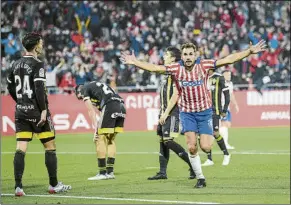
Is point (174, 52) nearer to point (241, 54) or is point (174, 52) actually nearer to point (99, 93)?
point (99, 93)

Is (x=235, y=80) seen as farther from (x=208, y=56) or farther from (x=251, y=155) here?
(x=251, y=155)

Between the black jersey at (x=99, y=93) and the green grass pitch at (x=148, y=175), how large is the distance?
4.59 ft

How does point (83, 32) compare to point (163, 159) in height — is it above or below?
above

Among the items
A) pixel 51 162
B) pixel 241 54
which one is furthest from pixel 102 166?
pixel 241 54

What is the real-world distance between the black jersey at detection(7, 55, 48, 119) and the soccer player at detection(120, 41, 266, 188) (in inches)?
54.4

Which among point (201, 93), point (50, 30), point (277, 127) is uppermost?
point (50, 30)

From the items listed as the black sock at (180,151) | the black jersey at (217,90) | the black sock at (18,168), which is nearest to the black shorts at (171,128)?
the black sock at (180,151)

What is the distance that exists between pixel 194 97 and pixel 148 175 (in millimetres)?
2889

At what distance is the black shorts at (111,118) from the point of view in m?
14.7

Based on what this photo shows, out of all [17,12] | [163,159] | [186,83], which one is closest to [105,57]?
[17,12]

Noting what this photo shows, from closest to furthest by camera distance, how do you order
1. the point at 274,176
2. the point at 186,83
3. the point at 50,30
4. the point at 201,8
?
the point at 186,83 → the point at 274,176 → the point at 50,30 → the point at 201,8

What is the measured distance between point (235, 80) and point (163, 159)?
1691cm

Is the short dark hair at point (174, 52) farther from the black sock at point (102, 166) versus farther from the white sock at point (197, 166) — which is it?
the black sock at point (102, 166)

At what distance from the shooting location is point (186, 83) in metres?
12.5
